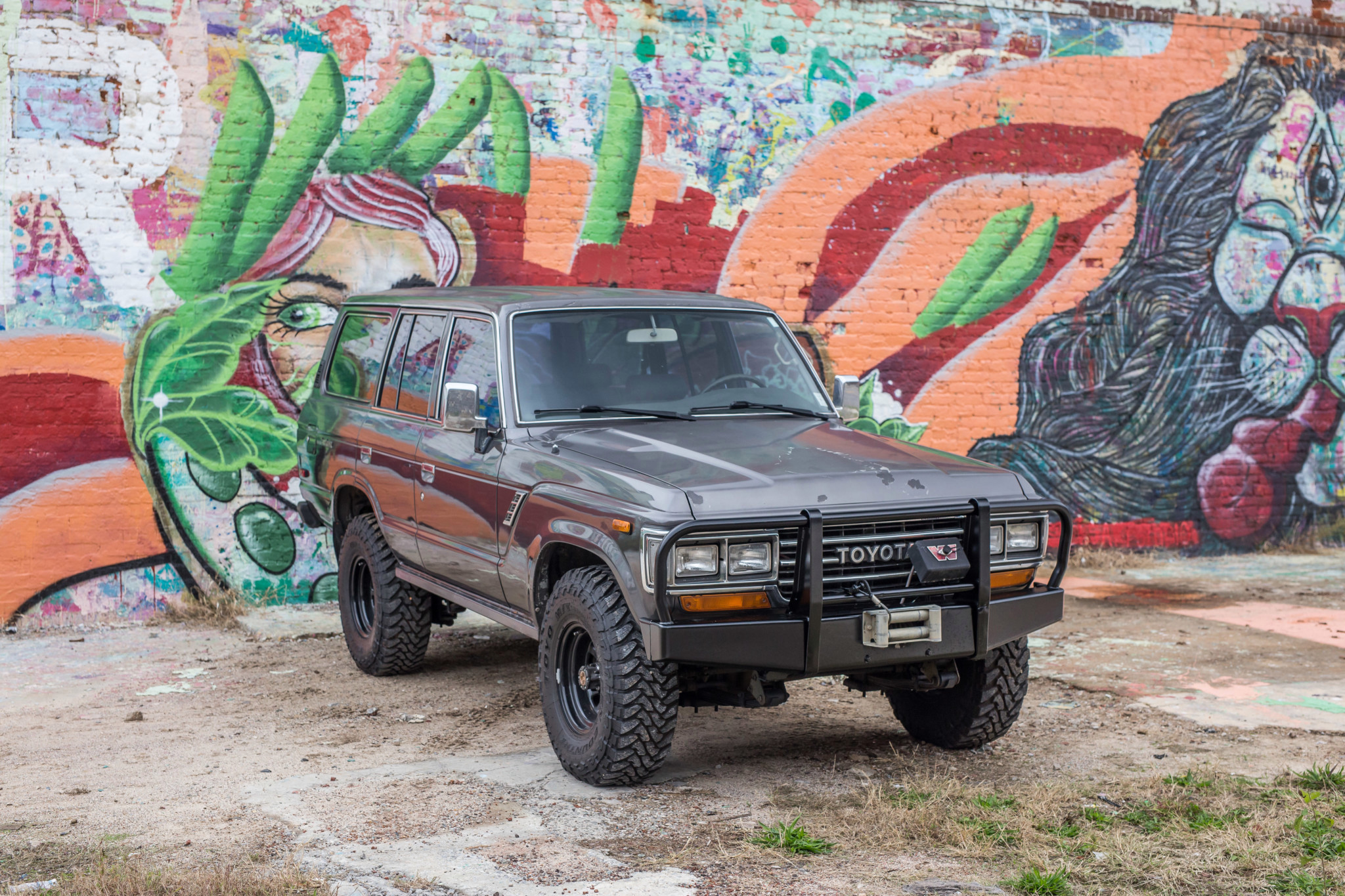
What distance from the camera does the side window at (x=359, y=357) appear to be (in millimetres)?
7215

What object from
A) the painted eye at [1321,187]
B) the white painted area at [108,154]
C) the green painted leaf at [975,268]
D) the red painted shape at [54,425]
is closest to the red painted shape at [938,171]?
the green painted leaf at [975,268]

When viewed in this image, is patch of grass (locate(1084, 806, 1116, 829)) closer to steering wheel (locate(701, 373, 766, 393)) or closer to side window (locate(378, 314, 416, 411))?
steering wheel (locate(701, 373, 766, 393))

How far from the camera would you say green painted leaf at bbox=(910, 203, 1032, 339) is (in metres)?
10.8

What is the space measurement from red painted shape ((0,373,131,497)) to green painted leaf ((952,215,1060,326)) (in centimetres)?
636

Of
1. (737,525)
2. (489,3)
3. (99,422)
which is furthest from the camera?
(489,3)

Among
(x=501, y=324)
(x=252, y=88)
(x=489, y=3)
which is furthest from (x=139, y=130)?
(x=501, y=324)

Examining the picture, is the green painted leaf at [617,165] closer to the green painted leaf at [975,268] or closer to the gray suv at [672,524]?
the green painted leaf at [975,268]

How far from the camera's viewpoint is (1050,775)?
17.8 feet

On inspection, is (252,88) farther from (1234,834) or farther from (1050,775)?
(1234,834)

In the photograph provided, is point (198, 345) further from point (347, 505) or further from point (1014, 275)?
point (1014, 275)

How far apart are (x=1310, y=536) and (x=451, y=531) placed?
8.58 metres

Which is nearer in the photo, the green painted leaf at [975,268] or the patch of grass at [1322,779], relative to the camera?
the patch of grass at [1322,779]

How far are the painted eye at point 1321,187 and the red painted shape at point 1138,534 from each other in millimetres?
3005

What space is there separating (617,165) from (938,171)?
270 centimetres
